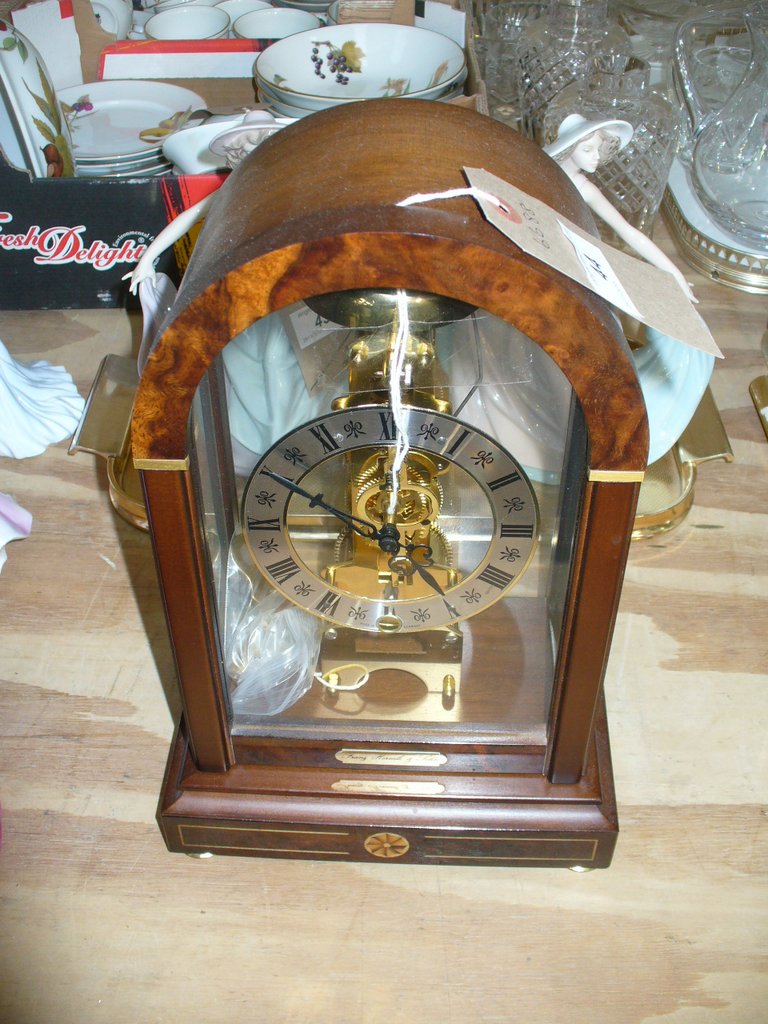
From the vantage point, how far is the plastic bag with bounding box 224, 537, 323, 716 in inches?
29.7

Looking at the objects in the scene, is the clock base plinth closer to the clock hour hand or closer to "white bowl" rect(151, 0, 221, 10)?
the clock hour hand

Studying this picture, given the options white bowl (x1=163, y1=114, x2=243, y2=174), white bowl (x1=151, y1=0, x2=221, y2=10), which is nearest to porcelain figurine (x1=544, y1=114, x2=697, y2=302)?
white bowl (x1=163, y1=114, x2=243, y2=174)

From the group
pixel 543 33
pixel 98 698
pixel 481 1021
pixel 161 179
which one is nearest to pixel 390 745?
pixel 481 1021

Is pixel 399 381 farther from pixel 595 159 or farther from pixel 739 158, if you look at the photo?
pixel 739 158

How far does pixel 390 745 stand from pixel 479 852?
0.35 feet

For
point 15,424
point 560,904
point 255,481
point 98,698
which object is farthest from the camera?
point 15,424

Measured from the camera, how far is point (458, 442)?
63 centimetres

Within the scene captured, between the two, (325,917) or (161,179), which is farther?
(161,179)

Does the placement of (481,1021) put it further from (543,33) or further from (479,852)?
(543,33)

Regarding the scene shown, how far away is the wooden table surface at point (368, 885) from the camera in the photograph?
2.28 ft

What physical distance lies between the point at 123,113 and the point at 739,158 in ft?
2.99

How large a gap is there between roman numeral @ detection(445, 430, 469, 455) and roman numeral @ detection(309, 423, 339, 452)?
7 centimetres

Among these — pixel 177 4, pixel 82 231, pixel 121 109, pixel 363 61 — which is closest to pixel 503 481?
pixel 82 231

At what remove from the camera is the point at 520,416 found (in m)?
0.67
